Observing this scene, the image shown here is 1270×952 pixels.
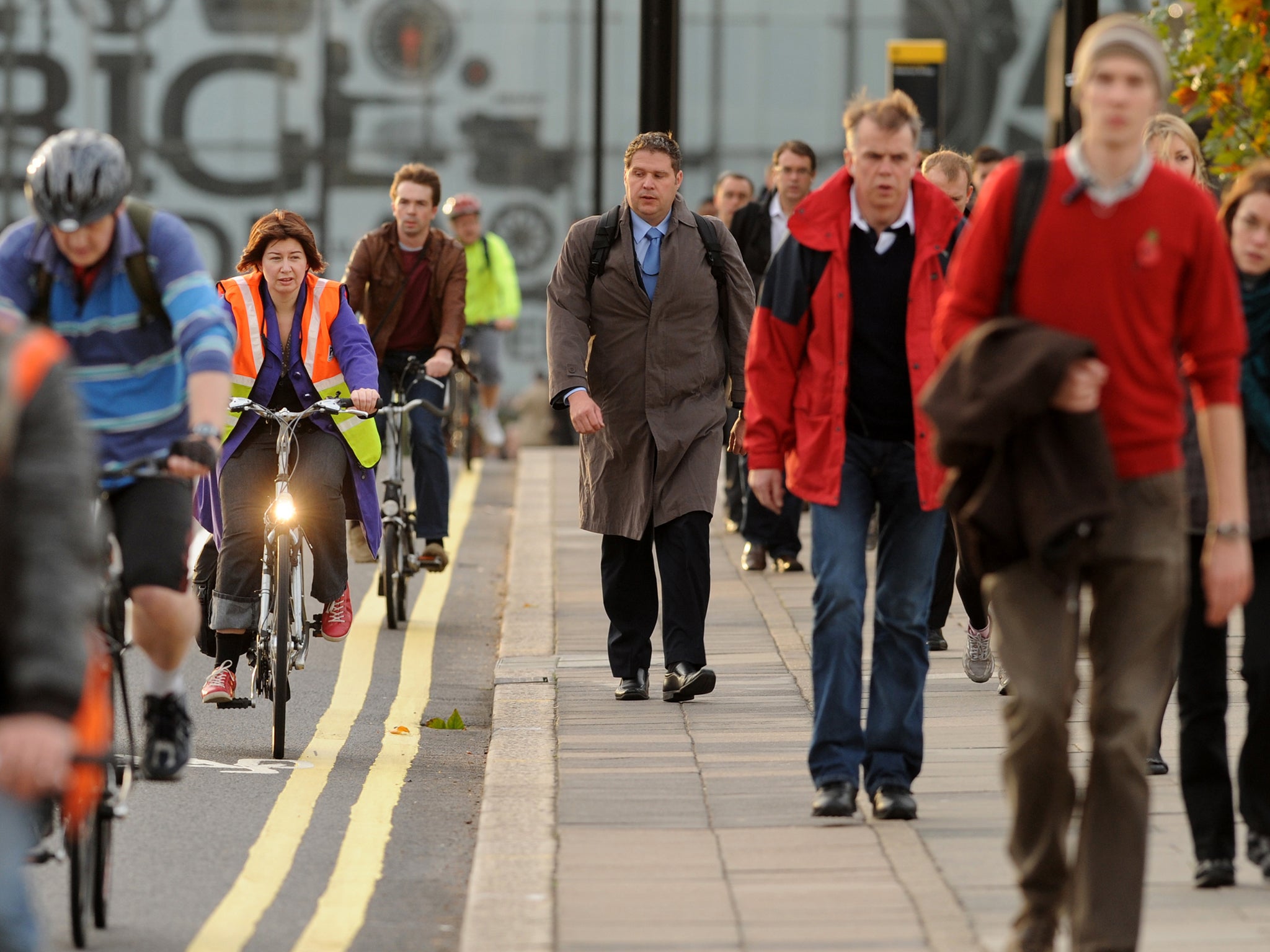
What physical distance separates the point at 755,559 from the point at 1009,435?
7.43 m

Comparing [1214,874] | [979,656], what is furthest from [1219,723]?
[979,656]

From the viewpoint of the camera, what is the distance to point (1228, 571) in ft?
14.4

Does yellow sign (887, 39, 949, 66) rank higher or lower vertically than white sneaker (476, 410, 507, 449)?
higher

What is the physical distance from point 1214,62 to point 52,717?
7.24 meters

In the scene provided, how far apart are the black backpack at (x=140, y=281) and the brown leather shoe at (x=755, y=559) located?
21.9 feet

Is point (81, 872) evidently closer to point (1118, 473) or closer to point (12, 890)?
point (12, 890)

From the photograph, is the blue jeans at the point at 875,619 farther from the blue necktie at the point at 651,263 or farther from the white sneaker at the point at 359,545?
the white sneaker at the point at 359,545

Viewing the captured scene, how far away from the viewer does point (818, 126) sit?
30.1 meters

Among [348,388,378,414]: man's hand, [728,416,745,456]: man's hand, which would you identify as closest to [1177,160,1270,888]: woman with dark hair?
[728,416,745,456]: man's hand

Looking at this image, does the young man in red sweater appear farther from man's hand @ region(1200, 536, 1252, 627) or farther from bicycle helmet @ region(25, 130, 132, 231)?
A: bicycle helmet @ region(25, 130, 132, 231)

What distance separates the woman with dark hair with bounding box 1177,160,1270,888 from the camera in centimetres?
527

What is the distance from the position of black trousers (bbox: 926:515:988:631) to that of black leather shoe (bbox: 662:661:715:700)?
841 millimetres

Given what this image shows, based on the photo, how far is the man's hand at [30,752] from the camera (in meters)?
3.04

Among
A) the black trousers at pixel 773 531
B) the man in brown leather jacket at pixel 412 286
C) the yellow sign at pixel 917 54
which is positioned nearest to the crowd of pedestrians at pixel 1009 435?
the man in brown leather jacket at pixel 412 286
